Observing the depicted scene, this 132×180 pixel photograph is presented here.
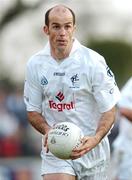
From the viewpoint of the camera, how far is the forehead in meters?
10.2

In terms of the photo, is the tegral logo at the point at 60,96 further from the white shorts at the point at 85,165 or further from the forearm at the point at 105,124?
the white shorts at the point at 85,165

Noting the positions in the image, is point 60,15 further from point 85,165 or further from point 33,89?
point 85,165

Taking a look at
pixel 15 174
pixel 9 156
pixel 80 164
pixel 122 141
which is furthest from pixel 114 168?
pixel 9 156

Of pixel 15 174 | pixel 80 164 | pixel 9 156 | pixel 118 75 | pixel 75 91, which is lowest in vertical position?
pixel 118 75

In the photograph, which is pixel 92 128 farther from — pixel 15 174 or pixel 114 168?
pixel 15 174

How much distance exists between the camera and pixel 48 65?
1046 cm

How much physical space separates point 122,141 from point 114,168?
1.85ft

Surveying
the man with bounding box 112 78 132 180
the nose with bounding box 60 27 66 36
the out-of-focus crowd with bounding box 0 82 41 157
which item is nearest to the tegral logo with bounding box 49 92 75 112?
the nose with bounding box 60 27 66 36

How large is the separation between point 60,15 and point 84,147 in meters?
1.47

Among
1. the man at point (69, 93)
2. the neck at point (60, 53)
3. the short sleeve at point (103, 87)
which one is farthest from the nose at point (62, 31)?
the short sleeve at point (103, 87)

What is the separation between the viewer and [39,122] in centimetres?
1039

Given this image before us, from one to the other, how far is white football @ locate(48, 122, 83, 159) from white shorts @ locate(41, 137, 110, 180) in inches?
21.1

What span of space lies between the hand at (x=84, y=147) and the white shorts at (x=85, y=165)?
0.57 meters

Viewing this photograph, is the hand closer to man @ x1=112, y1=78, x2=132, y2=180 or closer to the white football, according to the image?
the white football
